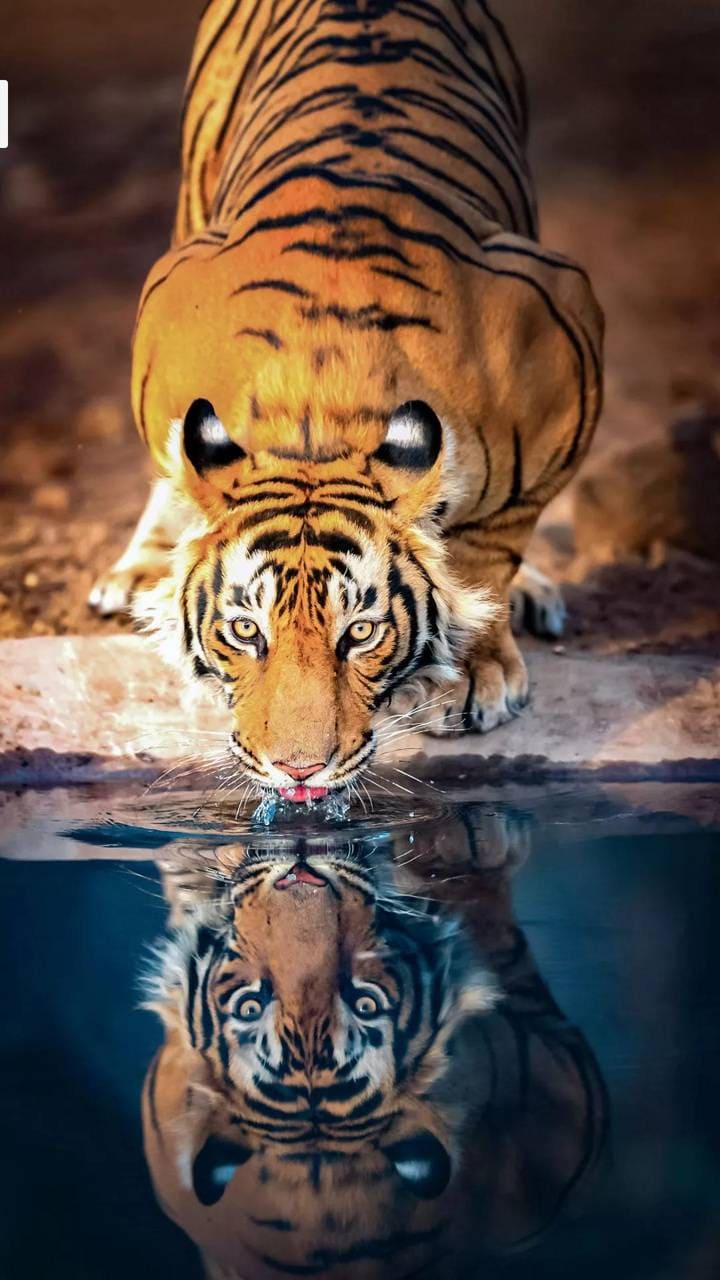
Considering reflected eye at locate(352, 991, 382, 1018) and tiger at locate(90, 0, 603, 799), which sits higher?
tiger at locate(90, 0, 603, 799)

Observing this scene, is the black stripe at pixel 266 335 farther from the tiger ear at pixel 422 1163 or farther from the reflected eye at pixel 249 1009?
the tiger ear at pixel 422 1163

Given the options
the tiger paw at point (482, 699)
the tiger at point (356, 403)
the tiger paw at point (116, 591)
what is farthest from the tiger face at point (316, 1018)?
the tiger paw at point (116, 591)

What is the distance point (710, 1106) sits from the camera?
5.65 feet

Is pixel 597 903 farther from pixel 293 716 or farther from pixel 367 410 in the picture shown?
pixel 367 410

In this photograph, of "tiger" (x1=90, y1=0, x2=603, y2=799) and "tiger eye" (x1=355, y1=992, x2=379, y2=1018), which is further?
"tiger" (x1=90, y1=0, x2=603, y2=799)

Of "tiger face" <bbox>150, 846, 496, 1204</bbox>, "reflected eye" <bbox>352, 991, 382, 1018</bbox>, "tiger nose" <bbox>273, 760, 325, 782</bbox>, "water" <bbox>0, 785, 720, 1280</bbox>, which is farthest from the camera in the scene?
"tiger nose" <bbox>273, 760, 325, 782</bbox>

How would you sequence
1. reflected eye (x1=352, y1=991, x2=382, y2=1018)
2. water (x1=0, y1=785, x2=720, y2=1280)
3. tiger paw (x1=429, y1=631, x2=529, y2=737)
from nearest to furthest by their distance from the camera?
water (x1=0, y1=785, x2=720, y2=1280) → reflected eye (x1=352, y1=991, x2=382, y2=1018) → tiger paw (x1=429, y1=631, x2=529, y2=737)

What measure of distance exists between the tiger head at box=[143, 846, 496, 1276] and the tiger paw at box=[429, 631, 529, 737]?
0.72 m

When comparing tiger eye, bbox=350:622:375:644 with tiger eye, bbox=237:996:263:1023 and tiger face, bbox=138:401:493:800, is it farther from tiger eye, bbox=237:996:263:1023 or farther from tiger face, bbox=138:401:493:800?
tiger eye, bbox=237:996:263:1023

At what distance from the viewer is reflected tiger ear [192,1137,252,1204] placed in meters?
1.59

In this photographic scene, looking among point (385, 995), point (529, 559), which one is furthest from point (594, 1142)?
point (529, 559)

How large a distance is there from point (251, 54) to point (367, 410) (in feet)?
5.84

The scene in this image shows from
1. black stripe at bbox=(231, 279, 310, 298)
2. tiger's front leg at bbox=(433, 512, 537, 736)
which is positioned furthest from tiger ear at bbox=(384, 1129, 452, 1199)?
black stripe at bbox=(231, 279, 310, 298)

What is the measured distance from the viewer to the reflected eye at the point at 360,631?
276 cm
